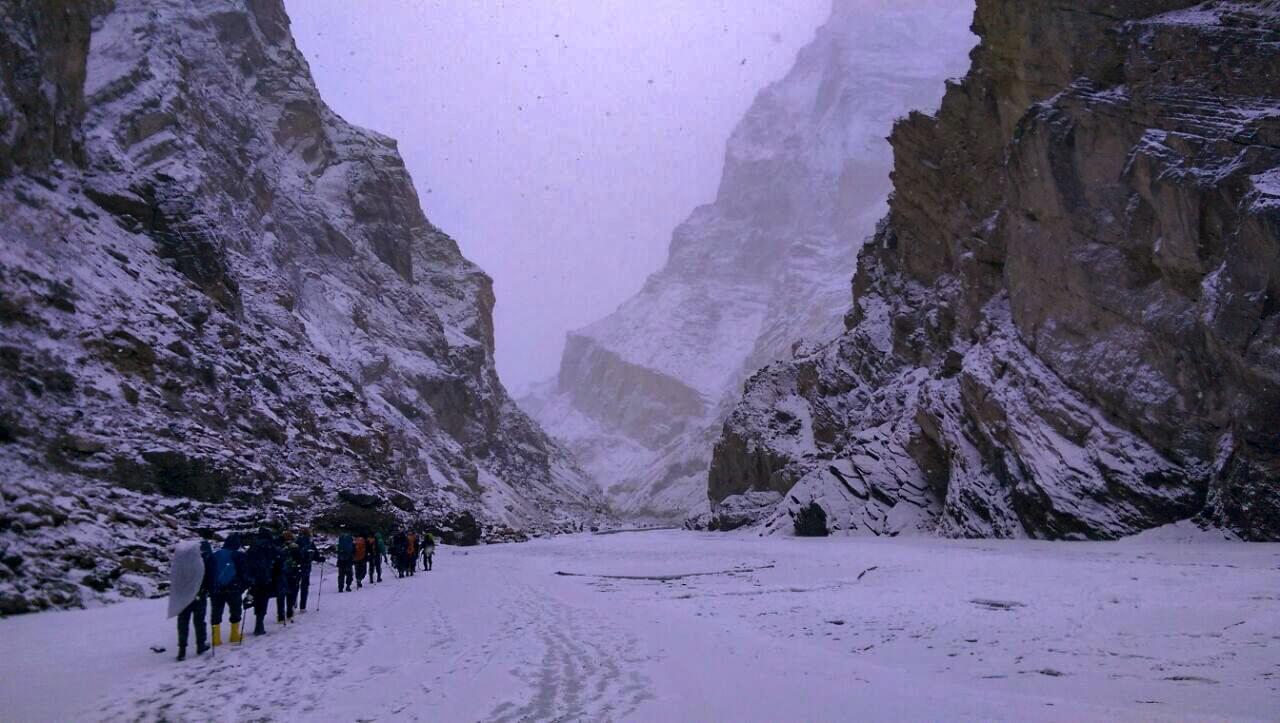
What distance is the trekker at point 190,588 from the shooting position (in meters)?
8.66

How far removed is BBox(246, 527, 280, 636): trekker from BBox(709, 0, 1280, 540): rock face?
19405 mm

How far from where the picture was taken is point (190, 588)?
8.84 meters

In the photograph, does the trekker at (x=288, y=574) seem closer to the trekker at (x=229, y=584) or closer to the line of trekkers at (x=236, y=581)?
the line of trekkers at (x=236, y=581)

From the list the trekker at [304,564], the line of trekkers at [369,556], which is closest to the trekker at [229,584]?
the trekker at [304,564]

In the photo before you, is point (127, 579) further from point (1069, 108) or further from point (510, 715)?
point (1069, 108)

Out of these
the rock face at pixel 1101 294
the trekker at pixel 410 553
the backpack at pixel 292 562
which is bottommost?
the trekker at pixel 410 553

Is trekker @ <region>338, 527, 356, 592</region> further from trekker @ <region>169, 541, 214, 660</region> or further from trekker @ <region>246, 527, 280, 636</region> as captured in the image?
trekker @ <region>169, 541, 214, 660</region>

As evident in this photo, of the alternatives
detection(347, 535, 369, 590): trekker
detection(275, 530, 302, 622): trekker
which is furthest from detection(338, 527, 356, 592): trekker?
detection(275, 530, 302, 622): trekker

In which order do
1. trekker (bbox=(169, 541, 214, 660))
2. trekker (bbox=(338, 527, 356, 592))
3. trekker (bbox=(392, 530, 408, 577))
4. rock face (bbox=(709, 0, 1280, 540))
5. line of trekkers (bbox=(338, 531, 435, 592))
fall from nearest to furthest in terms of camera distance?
trekker (bbox=(169, 541, 214, 660))
rock face (bbox=(709, 0, 1280, 540))
trekker (bbox=(338, 527, 356, 592))
line of trekkers (bbox=(338, 531, 435, 592))
trekker (bbox=(392, 530, 408, 577))

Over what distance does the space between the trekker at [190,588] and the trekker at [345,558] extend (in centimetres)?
831

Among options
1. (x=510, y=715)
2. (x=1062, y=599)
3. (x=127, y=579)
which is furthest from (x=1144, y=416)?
(x=127, y=579)

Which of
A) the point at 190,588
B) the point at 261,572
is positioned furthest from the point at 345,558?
the point at 190,588

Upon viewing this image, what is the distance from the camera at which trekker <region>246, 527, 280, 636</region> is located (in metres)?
10.5

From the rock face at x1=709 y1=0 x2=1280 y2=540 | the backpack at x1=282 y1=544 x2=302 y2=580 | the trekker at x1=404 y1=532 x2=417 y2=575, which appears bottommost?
the trekker at x1=404 y1=532 x2=417 y2=575
